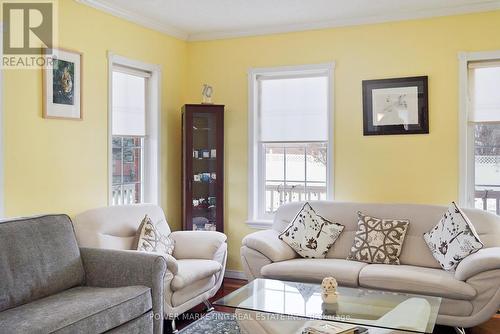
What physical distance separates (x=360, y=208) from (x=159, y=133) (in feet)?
7.06

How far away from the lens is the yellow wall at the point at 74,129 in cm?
346

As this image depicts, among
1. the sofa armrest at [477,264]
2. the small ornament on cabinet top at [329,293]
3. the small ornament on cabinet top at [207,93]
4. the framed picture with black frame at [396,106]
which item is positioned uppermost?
the small ornament on cabinet top at [207,93]

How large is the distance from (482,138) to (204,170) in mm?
2698

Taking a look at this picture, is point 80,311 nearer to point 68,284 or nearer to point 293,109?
point 68,284

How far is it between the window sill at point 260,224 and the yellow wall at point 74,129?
3.00 feet

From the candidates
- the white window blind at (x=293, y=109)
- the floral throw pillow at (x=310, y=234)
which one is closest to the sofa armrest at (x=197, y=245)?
the floral throw pillow at (x=310, y=234)

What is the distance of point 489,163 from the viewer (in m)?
4.34

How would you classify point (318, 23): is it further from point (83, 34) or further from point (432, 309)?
point (432, 309)

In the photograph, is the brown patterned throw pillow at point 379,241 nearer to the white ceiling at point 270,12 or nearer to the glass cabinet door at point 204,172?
the glass cabinet door at point 204,172

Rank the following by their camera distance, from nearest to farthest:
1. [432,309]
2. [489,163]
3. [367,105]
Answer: [432,309] → [489,163] → [367,105]

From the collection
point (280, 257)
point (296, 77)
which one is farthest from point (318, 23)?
point (280, 257)

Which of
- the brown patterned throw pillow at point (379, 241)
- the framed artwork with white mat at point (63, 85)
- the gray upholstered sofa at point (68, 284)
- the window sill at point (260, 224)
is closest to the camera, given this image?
the gray upholstered sofa at point (68, 284)

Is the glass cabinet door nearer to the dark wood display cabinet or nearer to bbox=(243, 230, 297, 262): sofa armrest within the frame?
the dark wood display cabinet

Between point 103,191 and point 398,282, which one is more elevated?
point 103,191
